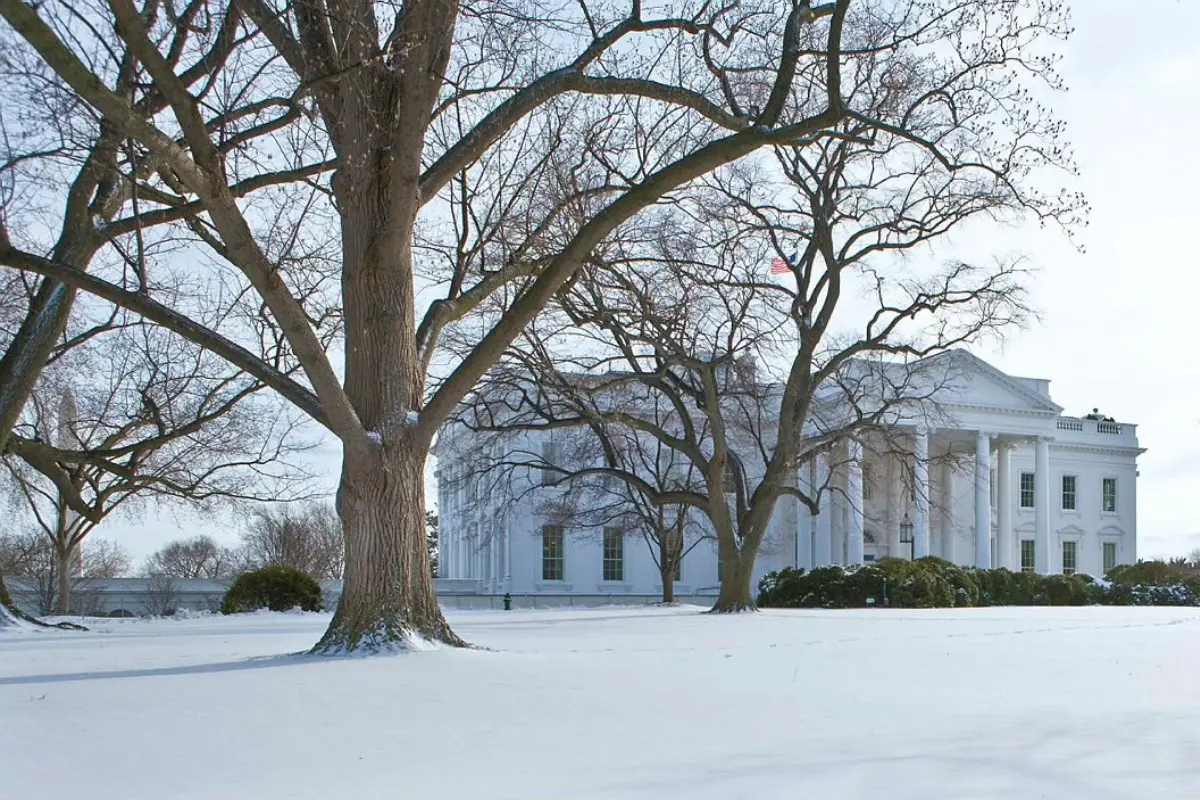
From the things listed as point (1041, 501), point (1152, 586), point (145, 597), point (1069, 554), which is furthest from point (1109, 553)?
point (145, 597)

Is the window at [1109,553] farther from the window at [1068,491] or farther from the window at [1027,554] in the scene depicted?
the window at [1027,554]

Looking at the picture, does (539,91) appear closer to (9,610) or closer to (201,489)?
(9,610)

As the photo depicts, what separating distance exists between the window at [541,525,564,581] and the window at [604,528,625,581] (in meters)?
2.23

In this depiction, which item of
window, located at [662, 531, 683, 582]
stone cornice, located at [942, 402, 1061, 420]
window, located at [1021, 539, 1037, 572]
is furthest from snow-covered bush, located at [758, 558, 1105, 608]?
window, located at [1021, 539, 1037, 572]

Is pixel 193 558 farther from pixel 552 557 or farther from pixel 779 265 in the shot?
pixel 779 265

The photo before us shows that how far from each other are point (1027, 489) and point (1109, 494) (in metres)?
5.64

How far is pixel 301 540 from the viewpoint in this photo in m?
59.6

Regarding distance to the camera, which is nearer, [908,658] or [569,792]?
[569,792]

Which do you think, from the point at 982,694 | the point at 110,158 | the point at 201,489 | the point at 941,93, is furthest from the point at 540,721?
the point at 201,489

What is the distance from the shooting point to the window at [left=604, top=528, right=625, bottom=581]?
59812 millimetres

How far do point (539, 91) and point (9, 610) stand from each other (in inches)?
481

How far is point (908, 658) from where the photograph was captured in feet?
39.6

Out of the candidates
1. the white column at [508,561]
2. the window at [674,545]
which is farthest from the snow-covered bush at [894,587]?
the white column at [508,561]

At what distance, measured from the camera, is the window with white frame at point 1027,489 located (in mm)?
65438
